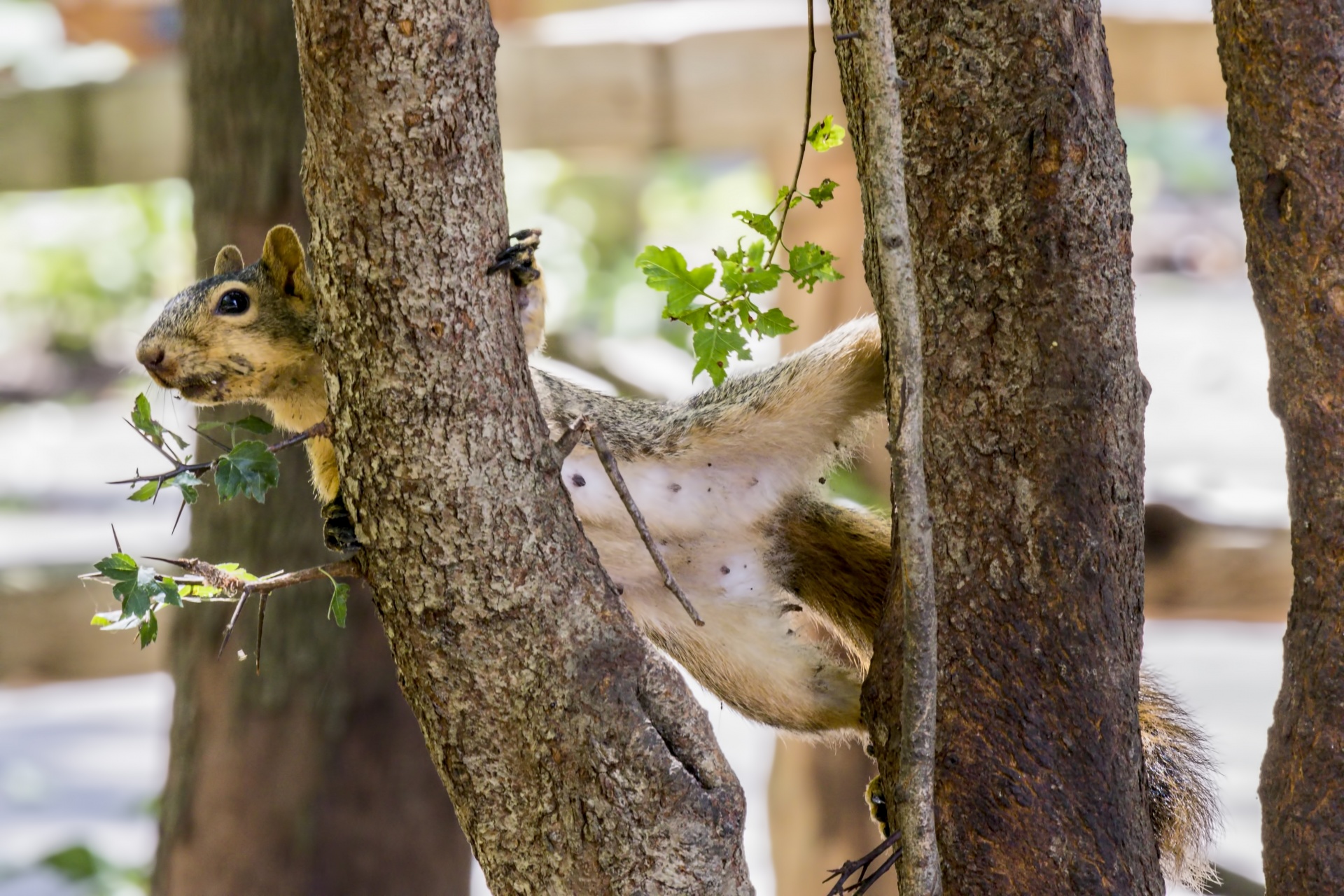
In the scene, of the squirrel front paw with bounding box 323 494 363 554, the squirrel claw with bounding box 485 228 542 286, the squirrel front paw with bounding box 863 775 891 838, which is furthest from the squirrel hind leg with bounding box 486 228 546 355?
the squirrel front paw with bounding box 863 775 891 838

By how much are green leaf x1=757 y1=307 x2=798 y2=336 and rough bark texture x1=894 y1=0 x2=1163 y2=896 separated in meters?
0.10

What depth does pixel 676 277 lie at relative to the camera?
3.07ft

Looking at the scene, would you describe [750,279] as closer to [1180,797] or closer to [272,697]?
[1180,797]

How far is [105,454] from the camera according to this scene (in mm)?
5523

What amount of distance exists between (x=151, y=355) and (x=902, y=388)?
747 mm

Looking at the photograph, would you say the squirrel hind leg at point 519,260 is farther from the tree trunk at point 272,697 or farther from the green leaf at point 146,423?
the tree trunk at point 272,697

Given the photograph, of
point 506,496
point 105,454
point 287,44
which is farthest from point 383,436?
point 105,454

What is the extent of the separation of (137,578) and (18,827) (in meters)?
2.80

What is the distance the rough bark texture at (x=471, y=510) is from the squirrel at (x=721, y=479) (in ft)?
1.53

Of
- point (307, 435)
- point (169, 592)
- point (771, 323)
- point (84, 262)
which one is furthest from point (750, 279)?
point (84, 262)

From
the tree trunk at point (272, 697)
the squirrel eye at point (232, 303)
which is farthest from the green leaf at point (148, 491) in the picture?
the tree trunk at point (272, 697)

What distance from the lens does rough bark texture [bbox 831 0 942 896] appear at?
0.79m

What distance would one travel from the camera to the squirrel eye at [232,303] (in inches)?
50.5

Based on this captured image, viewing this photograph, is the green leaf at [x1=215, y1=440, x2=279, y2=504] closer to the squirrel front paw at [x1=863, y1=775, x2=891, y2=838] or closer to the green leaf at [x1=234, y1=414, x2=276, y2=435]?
the green leaf at [x1=234, y1=414, x2=276, y2=435]
